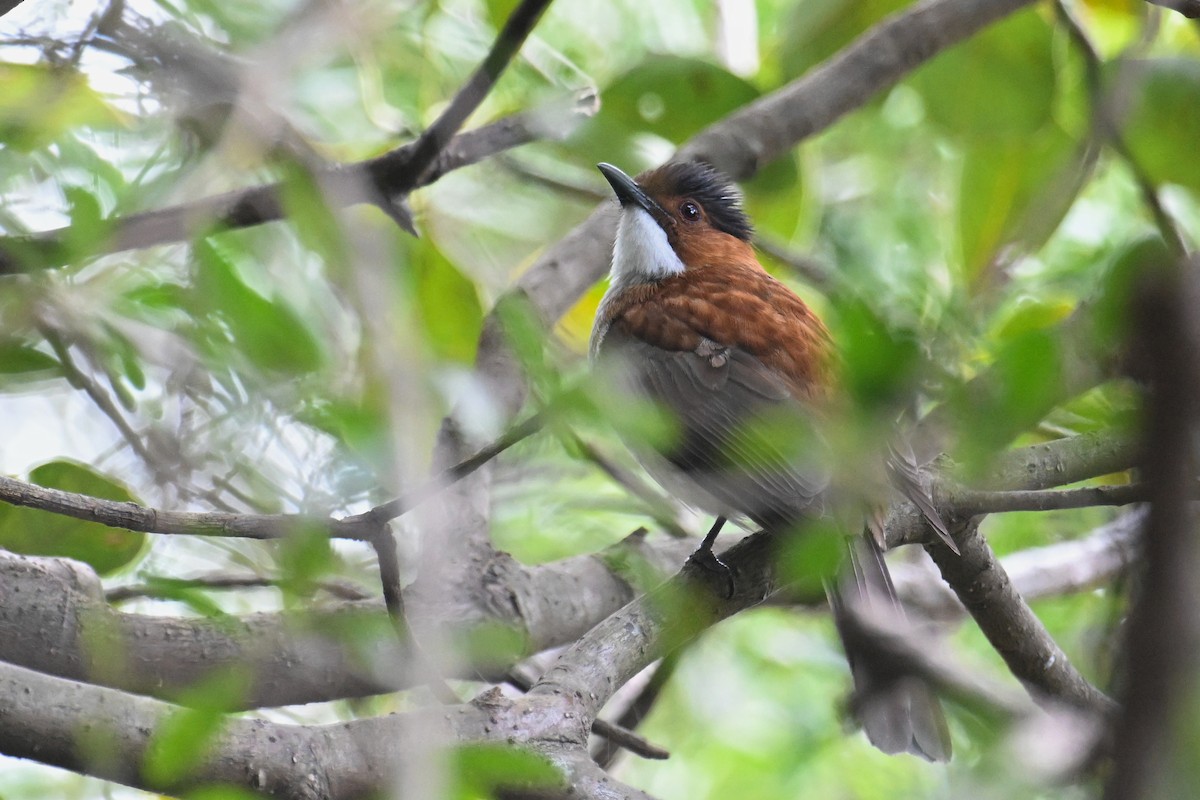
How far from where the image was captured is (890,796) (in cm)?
397

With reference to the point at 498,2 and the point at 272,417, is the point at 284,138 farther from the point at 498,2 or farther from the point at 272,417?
the point at 272,417

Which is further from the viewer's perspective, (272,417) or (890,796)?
(890,796)

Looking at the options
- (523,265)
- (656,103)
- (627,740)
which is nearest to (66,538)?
(627,740)

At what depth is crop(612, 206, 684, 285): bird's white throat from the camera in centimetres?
386

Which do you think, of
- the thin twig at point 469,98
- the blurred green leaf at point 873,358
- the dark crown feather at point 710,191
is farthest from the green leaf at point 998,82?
the blurred green leaf at point 873,358

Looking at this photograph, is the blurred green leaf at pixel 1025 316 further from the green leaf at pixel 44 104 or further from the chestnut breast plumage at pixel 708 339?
the green leaf at pixel 44 104

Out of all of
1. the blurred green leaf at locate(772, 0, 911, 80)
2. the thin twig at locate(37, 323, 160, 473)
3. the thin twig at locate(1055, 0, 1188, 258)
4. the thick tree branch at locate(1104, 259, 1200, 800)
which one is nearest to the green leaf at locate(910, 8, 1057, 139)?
the thin twig at locate(1055, 0, 1188, 258)

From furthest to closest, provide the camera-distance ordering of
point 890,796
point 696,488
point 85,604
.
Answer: point 890,796, point 696,488, point 85,604

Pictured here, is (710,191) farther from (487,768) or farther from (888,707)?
(487,768)

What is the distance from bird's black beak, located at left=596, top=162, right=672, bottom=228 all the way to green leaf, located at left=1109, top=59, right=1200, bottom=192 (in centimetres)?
142

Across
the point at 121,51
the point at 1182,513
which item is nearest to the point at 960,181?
the point at 121,51

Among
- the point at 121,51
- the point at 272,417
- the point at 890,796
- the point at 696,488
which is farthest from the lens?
the point at 890,796

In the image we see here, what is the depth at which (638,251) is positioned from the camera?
3.93m

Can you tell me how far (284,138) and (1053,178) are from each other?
2.32m
